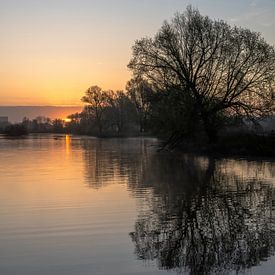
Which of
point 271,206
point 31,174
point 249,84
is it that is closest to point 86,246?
point 271,206

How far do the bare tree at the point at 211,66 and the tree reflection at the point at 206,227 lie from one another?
2544 centimetres

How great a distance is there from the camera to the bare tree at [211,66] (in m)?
43.6

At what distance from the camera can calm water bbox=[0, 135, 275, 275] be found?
26.9 ft

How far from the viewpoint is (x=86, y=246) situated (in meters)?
9.48

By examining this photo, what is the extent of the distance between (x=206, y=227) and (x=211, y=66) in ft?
118

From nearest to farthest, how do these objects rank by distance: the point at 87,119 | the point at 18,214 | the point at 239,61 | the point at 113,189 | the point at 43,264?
the point at 43,264, the point at 18,214, the point at 113,189, the point at 239,61, the point at 87,119

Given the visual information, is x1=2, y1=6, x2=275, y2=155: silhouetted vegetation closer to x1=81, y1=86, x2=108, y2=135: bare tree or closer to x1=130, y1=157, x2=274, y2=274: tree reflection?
x1=130, y1=157, x2=274, y2=274: tree reflection

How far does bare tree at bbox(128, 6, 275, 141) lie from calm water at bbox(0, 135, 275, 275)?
24.3 meters

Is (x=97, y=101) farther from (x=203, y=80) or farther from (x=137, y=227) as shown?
(x=137, y=227)

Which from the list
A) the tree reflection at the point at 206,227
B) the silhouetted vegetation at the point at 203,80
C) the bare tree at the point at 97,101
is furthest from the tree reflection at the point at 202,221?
the bare tree at the point at 97,101

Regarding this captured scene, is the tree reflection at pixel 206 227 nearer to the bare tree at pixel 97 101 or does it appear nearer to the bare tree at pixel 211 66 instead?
the bare tree at pixel 211 66

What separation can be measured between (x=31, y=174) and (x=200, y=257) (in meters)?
17.9

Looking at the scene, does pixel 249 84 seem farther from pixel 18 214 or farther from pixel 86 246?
pixel 86 246

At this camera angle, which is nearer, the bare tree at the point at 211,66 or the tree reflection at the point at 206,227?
the tree reflection at the point at 206,227
